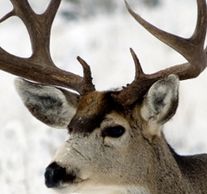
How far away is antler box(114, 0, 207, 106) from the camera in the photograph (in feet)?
21.6

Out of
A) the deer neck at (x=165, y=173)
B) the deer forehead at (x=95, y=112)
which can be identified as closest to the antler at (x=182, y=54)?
the deer forehead at (x=95, y=112)

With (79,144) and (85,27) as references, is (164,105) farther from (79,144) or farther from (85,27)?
(85,27)

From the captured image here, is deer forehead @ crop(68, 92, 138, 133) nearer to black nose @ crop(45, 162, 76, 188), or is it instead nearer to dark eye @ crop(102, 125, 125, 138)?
dark eye @ crop(102, 125, 125, 138)

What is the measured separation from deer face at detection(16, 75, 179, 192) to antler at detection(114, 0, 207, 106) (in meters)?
0.07

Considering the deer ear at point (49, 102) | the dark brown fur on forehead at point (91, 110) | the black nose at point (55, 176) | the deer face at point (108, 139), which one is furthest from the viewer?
the deer ear at point (49, 102)

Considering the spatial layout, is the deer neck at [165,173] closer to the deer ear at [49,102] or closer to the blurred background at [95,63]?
the deer ear at [49,102]

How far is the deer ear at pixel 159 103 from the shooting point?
6.42 metres

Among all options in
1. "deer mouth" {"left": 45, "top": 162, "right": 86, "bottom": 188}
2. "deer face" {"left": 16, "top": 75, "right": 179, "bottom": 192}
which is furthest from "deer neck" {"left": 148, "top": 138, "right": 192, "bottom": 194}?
"deer mouth" {"left": 45, "top": 162, "right": 86, "bottom": 188}

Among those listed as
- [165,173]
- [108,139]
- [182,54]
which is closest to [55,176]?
[108,139]

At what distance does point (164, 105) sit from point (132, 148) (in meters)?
0.29

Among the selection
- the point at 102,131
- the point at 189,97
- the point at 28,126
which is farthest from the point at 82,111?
the point at 189,97

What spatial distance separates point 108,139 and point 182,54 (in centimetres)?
82

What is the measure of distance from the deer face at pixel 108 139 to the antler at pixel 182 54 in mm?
66

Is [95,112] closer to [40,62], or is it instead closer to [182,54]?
[182,54]
